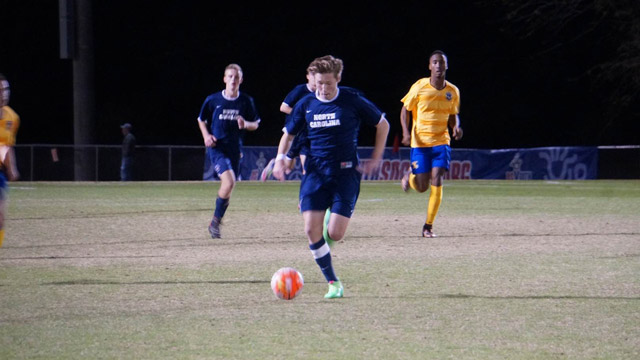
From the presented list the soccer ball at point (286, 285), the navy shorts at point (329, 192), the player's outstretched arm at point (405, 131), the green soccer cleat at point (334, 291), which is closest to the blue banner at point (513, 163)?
the player's outstretched arm at point (405, 131)

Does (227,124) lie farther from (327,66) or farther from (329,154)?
(327,66)

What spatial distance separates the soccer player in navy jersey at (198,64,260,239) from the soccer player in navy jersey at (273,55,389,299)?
5.05 meters

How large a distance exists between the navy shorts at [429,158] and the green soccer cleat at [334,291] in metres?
5.77

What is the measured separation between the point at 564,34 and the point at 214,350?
47.3m

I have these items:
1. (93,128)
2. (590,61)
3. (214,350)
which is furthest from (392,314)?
(590,61)

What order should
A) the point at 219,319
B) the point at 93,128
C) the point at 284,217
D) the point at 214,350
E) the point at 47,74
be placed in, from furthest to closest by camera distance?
the point at 47,74 < the point at 93,128 < the point at 284,217 < the point at 219,319 < the point at 214,350

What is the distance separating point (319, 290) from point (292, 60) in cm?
4187

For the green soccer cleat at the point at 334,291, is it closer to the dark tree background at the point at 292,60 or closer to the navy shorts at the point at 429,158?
the navy shorts at the point at 429,158

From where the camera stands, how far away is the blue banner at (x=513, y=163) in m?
39.7

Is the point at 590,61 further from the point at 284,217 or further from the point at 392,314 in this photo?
the point at 392,314

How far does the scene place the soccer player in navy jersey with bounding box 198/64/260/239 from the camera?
13.5 m

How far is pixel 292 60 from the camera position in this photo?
163 ft

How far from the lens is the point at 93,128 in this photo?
36156 mm

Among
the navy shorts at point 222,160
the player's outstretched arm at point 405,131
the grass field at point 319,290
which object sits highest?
the player's outstretched arm at point 405,131
